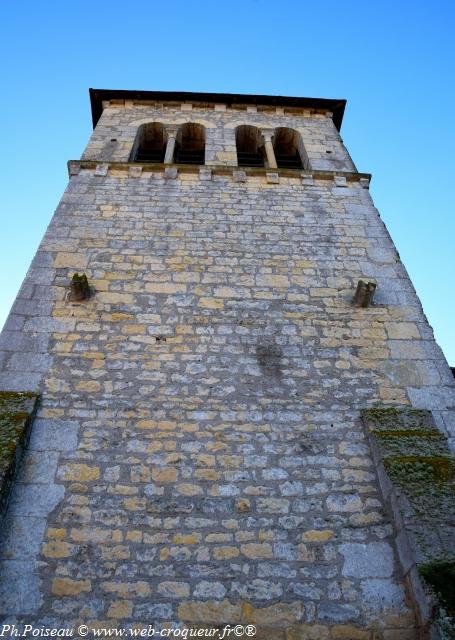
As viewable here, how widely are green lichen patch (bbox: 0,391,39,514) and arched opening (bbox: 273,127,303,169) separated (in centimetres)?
630

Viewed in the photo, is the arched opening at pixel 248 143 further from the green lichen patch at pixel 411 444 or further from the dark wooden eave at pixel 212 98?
the green lichen patch at pixel 411 444

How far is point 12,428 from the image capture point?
3.65 metres

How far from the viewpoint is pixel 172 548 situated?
3260 mm

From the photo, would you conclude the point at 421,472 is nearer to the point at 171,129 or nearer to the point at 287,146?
the point at 287,146

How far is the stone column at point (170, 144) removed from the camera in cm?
783

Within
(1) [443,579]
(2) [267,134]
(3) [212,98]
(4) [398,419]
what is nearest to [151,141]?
(3) [212,98]

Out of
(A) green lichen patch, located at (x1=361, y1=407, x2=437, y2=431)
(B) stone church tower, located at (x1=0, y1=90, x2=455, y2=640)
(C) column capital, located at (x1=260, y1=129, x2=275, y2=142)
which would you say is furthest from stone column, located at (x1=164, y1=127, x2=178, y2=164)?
(A) green lichen patch, located at (x1=361, y1=407, x2=437, y2=431)

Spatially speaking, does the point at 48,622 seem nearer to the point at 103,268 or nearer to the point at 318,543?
the point at 318,543

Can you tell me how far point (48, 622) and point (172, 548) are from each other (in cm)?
82

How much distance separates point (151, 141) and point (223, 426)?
262 inches

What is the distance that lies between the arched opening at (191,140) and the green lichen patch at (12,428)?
231 inches

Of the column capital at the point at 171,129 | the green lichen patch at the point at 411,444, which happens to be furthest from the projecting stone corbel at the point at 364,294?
the column capital at the point at 171,129

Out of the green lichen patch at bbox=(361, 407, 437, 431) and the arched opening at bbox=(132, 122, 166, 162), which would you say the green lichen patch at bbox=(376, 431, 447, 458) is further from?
the arched opening at bbox=(132, 122, 166, 162)

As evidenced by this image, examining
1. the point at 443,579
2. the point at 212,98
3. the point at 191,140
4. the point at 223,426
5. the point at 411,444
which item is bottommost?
the point at 443,579
